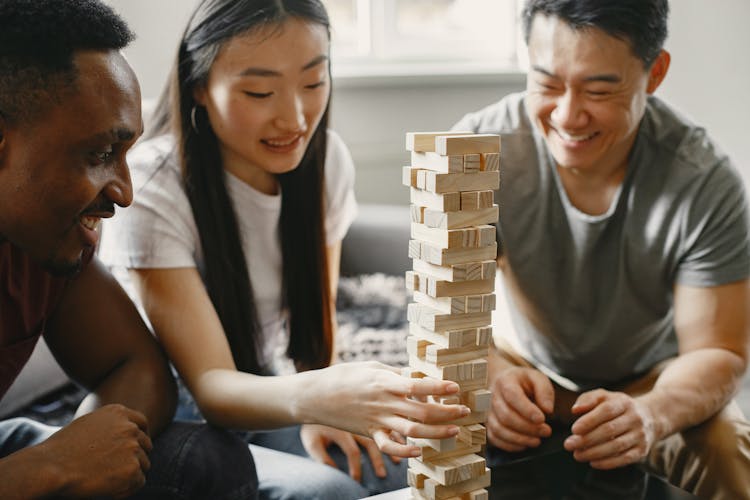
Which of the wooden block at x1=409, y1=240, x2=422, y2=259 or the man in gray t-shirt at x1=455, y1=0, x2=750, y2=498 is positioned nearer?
the wooden block at x1=409, y1=240, x2=422, y2=259

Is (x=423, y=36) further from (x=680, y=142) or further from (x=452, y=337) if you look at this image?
(x=452, y=337)

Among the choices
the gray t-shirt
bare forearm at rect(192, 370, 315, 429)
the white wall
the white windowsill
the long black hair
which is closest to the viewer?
bare forearm at rect(192, 370, 315, 429)

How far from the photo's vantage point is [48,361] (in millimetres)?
1979

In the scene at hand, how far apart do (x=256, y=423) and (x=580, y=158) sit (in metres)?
0.75

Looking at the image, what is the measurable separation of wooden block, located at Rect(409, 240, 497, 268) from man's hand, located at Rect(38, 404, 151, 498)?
0.46 metres

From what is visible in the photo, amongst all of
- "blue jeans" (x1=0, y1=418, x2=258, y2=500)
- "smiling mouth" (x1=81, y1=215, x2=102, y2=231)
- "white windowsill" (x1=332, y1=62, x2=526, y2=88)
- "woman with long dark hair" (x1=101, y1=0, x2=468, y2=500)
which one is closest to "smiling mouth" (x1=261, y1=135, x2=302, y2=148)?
"woman with long dark hair" (x1=101, y1=0, x2=468, y2=500)

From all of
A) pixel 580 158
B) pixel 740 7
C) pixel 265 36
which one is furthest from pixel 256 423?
pixel 740 7

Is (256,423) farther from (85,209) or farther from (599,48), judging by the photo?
(599,48)

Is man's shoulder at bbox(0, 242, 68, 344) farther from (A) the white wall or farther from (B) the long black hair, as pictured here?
(A) the white wall

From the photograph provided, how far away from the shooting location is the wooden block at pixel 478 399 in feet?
3.57

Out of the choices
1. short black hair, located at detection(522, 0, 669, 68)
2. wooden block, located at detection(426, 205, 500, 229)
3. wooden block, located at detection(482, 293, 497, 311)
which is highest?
short black hair, located at detection(522, 0, 669, 68)

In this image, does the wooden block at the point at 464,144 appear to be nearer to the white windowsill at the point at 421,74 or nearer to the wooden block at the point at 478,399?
the wooden block at the point at 478,399

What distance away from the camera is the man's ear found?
61.8 inches

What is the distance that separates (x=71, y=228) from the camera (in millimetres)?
1110
